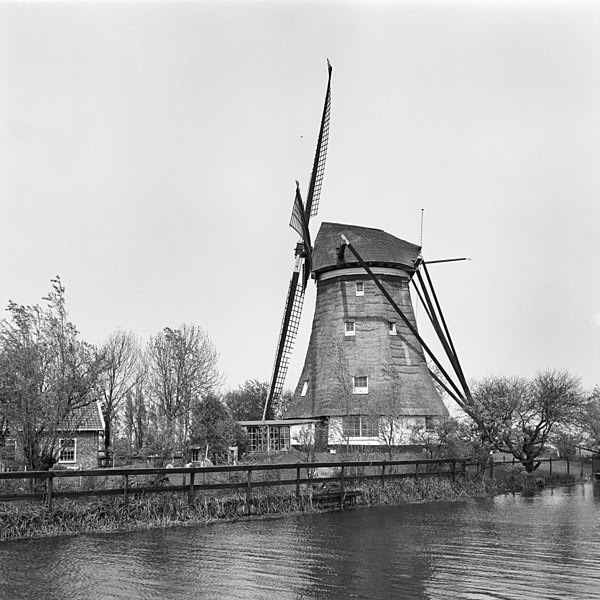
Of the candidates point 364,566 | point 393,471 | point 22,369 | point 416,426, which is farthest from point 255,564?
point 416,426

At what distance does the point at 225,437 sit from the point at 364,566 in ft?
69.5

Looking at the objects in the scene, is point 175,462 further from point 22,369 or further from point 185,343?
point 22,369

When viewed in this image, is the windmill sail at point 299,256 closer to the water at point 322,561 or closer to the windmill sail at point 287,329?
the windmill sail at point 287,329

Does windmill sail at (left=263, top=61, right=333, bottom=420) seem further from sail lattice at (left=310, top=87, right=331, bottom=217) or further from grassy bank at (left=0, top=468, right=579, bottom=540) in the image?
grassy bank at (left=0, top=468, right=579, bottom=540)

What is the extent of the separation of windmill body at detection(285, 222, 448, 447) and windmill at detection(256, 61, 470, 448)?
41mm

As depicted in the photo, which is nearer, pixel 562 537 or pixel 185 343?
pixel 562 537

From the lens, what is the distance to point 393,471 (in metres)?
24.4

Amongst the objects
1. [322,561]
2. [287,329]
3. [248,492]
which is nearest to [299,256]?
[287,329]

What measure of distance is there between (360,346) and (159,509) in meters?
16.2

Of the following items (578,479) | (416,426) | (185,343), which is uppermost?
(185,343)

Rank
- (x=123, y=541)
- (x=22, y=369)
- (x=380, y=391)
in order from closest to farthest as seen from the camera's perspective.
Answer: (x=123, y=541) → (x=22, y=369) → (x=380, y=391)

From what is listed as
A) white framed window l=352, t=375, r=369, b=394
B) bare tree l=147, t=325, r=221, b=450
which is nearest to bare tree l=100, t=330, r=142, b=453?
bare tree l=147, t=325, r=221, b=450

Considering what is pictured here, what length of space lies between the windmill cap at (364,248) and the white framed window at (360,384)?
4617mm

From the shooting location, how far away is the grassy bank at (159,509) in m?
14.3
